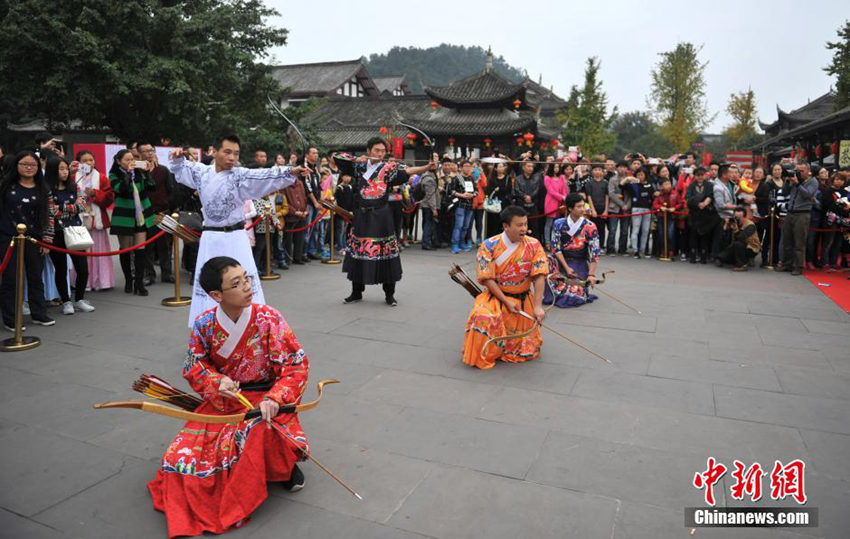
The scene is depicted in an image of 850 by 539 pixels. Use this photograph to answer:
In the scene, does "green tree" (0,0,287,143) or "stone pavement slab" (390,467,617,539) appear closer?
"stone pavement slab" (390,467,617,539)

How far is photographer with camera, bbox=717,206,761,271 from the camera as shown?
360 inches

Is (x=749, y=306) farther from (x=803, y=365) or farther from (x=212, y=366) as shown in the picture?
(x=212, y=366)

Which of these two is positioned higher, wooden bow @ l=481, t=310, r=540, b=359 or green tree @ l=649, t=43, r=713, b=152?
green tree @ l=649, t=43, r=713, b=152

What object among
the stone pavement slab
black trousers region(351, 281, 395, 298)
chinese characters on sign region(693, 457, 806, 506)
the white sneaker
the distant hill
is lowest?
the stone pavement slab

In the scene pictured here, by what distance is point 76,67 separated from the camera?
15219mm

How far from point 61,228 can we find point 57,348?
5.44ft

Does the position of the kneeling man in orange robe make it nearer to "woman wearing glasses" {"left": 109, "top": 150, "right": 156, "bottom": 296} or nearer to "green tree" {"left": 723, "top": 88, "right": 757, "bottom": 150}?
"woman wearing glasses" {"left": 109, "top": 150, "right": 156, "bottom": 296}

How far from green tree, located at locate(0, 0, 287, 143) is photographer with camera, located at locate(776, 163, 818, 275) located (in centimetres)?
1385

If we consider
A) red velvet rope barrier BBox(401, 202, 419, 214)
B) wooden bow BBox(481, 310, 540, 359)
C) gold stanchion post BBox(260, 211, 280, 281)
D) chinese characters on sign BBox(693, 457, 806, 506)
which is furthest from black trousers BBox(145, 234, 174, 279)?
chinese characters on sign BBox(693, 457, 806, 506)

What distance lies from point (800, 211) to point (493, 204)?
15.3 feet

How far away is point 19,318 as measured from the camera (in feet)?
16.3

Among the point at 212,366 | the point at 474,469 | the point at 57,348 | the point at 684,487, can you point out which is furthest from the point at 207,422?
the point at 57,348

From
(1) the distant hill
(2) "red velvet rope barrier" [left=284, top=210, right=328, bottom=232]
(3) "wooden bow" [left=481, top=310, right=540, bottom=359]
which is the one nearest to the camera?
(3) "wooden bow" [left=481, top=310, right=540, bottom=359]

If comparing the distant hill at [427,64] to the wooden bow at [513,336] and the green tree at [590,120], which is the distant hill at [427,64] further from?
the wooden bow at [513,336]
